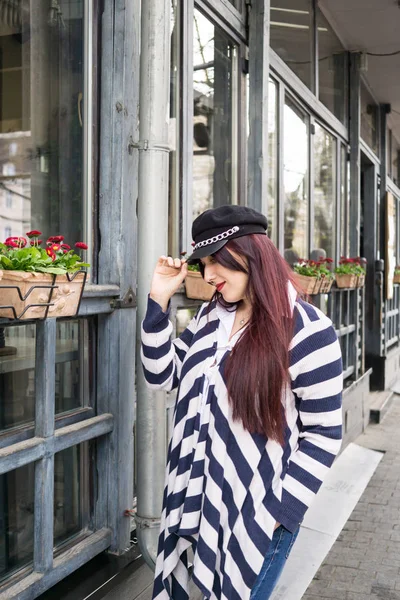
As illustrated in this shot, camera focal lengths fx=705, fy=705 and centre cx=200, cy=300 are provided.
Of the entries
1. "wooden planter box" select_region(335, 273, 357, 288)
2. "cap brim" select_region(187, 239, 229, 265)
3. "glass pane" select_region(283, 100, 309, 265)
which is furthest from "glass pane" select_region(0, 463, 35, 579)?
"wooden planter box" select_region(335, 273, 357, 288)

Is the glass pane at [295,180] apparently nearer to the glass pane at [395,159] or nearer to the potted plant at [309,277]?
the potted plant at [309,277]

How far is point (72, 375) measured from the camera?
8.54ft

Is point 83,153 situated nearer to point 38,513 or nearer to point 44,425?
point 44,425

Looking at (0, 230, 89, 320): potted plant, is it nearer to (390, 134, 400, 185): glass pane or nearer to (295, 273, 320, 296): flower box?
(295, 273, 320, 296): flower box

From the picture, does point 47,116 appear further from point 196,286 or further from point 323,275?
point 323,275

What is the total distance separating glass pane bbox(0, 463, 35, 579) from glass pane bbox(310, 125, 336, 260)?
415 cm

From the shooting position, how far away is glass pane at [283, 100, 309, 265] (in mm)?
5555

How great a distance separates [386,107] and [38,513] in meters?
9.17

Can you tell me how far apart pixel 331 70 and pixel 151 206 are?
5.14 meters

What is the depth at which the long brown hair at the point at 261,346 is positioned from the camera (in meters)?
1.79

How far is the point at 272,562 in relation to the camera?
6.13ft

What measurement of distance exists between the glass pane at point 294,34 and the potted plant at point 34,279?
11.2ft

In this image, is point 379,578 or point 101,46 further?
point 379,578

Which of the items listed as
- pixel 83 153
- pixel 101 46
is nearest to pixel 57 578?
pixel 83 153
